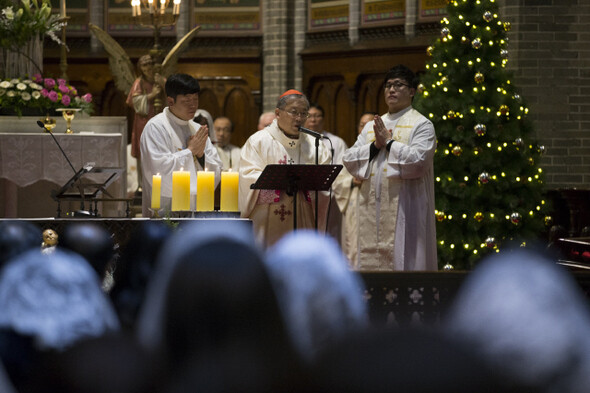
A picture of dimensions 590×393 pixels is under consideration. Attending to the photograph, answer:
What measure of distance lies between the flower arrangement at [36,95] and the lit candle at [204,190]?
3642 mm

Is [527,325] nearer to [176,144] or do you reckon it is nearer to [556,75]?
[176,144]

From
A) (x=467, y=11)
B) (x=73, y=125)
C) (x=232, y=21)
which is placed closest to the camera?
(x=73, y=125)

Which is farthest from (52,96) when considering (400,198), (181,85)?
(400,198)

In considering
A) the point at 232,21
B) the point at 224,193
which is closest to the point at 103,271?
the point at 224,193

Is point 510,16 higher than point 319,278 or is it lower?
higher

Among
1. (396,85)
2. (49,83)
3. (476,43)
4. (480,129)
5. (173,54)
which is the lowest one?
(480,129)

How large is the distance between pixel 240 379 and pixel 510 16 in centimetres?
1008

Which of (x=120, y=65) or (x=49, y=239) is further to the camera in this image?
(x=120, y=65)

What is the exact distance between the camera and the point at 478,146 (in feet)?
28.2

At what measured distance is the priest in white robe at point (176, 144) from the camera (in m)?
5.14

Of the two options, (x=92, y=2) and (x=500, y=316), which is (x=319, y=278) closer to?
(x=500, y=316)

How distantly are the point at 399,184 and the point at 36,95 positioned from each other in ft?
11.6

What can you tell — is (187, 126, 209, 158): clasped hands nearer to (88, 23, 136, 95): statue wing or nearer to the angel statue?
the angel statue

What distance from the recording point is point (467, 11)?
865 cm
